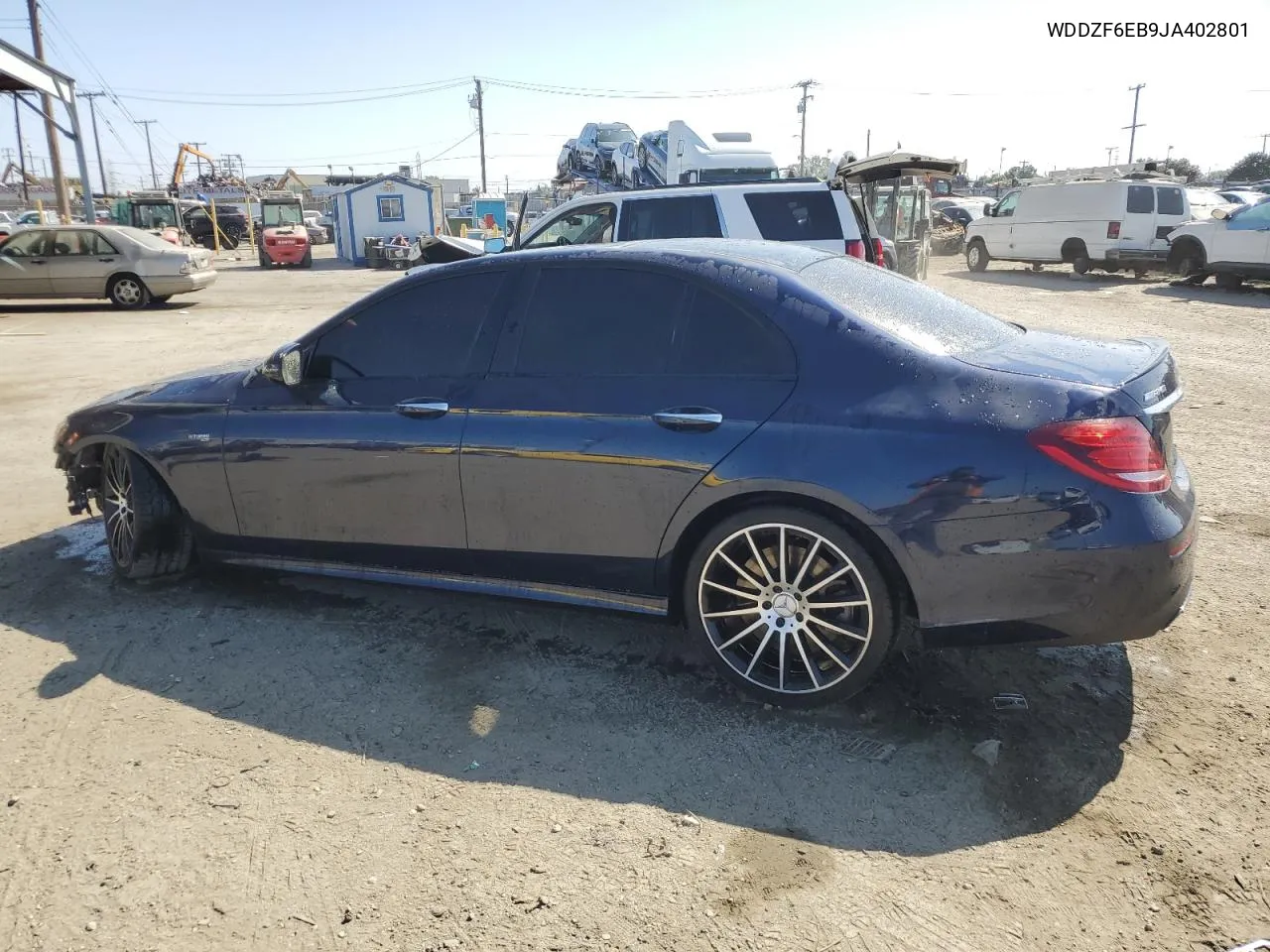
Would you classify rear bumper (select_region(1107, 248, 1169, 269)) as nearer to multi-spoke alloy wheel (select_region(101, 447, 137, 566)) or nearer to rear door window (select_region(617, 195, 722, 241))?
rear door window (select_region(617, 195, 722, 241))

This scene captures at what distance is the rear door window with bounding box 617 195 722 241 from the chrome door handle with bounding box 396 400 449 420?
588 cm

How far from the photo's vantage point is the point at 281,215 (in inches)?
1519

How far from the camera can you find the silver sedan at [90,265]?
15.8 metres

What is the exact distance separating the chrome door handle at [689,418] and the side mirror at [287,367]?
5.55 ft

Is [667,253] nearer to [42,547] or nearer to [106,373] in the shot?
[42,547]

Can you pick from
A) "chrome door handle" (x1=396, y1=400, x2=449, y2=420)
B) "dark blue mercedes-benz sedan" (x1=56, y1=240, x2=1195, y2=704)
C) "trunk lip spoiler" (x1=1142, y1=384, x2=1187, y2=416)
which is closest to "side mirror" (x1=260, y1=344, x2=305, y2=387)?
"dark blue mercedes-benz sedan" (x1=56, y1=240, x2=1195, y2=704)

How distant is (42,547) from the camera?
4.89 m

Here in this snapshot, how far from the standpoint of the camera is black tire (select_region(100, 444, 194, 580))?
420 cm

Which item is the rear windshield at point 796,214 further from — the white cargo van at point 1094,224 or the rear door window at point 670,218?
the white cargo van at point 1094,224

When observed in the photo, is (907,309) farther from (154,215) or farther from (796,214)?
(154,215)

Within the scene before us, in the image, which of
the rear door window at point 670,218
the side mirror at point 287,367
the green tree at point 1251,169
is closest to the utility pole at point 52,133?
the rear door window at point 670,218

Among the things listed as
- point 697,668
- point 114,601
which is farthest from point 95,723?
point 697,668

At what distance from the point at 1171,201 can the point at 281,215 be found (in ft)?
112

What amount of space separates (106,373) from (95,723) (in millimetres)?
8097
